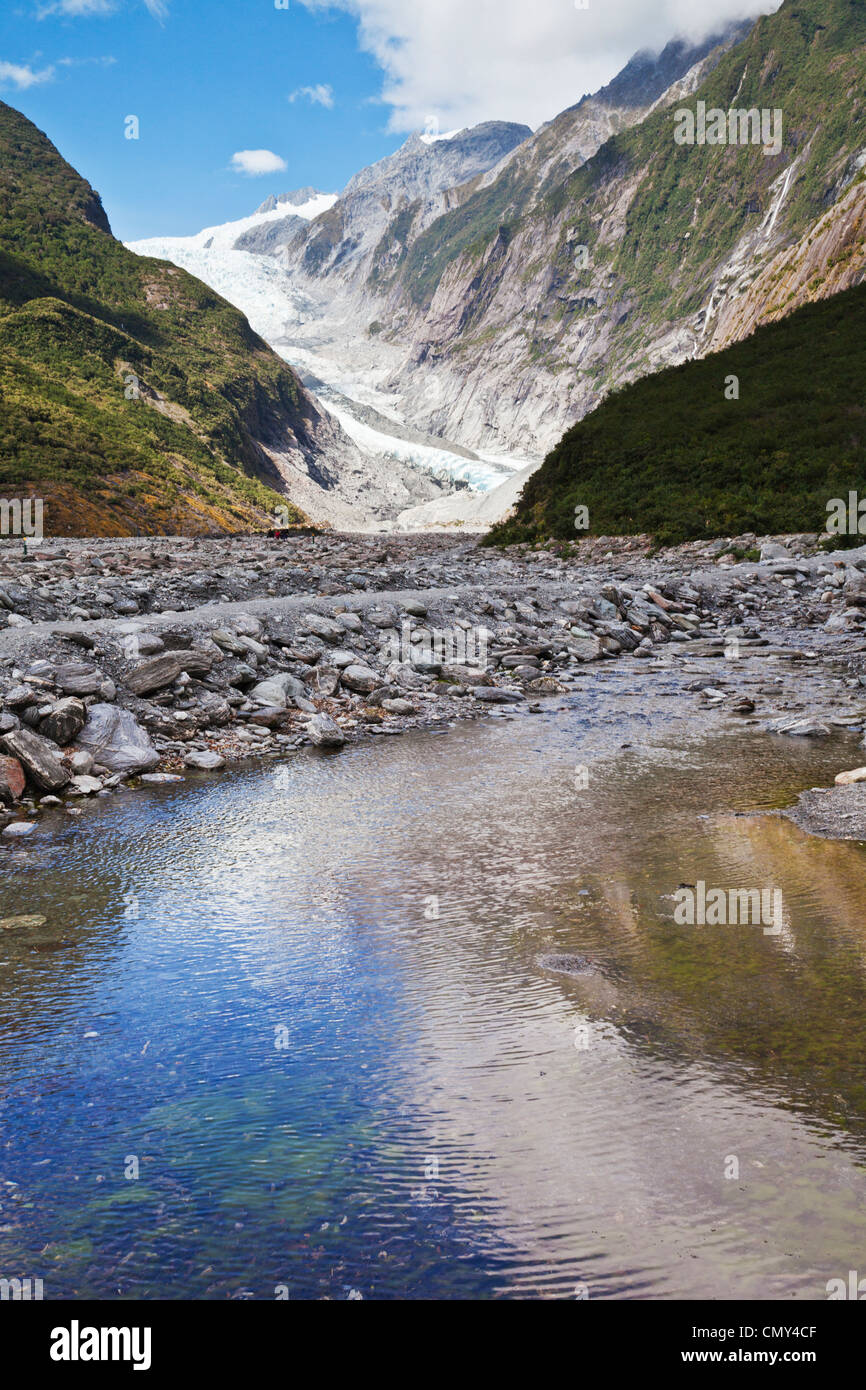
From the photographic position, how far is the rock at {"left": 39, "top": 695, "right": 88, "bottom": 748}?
9477 mm

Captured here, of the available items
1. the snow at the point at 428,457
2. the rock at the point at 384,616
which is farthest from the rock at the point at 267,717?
the snow at the point at 428,457

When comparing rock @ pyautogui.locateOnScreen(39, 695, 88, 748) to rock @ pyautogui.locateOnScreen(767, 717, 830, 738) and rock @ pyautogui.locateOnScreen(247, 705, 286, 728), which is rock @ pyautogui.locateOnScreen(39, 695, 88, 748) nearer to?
rock @ pyautogui.locateOnScreen(247, 705, 286, 728)

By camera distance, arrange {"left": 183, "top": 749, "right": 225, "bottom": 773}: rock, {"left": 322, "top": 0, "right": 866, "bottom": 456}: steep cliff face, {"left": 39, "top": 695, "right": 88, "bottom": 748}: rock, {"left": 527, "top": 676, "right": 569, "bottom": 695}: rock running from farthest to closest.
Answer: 1. {"left": 322, "top": 0, "right": 866, "bottom": 456}: steep cliff face
2. {"left": 527, "top": 676, "right": 569, "bottom": 695}: rock
3. {"left": 183, "top": 749, "right": 225, "bottom": 773}: rock
4. {"left": 39, "top": 695, "right": 88, "bottom": 748}: rock

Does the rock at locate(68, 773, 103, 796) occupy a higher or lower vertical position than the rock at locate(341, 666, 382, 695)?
lower

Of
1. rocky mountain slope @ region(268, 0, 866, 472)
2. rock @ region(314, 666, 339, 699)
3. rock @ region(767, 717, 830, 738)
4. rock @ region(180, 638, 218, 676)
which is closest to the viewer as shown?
→ rock @ region(767, 717, 830, 738)

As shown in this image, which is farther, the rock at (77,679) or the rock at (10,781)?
the rock at (77,679)

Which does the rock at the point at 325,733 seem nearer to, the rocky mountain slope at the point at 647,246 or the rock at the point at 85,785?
the rock at the point at 85,785

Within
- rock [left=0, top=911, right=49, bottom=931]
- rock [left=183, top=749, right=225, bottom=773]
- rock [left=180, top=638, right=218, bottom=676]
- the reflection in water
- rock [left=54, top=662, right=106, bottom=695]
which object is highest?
rock [left=180, top=638, right=218, bottom=676]

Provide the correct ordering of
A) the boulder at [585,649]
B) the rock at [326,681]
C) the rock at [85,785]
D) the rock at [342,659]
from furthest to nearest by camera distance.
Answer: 1. the boulder at [585,649]
2. the rock at [342,659]
3. the rock at [326,681]
4. the rock at [85,785]

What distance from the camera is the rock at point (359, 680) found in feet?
41.9

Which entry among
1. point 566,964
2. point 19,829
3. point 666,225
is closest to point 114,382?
point 19,829

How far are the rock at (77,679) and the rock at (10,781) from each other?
5.55 feet

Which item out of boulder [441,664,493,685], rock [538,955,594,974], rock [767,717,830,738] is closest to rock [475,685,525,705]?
boulder [441,664,493,685]

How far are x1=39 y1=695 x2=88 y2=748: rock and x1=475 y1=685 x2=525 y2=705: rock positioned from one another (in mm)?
5757
